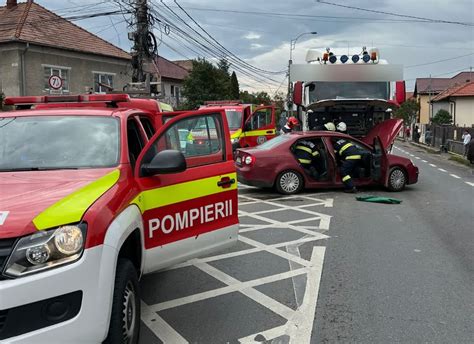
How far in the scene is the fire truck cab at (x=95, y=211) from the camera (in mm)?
2602

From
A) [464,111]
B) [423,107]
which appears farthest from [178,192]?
[423,107]

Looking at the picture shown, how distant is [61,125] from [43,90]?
27.2 m

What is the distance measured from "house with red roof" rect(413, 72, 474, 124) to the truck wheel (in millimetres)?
77115

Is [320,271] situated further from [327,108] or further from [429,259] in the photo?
[327,108]

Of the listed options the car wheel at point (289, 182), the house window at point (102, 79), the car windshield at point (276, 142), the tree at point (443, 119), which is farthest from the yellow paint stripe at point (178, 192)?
the tree at point (443, 119)

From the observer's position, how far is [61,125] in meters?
4.21

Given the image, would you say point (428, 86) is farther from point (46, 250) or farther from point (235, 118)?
point (46, 250)

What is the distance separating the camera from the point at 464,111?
5456cm

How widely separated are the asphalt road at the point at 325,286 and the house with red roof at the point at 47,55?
21.2 metres

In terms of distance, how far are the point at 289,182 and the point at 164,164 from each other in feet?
25.3

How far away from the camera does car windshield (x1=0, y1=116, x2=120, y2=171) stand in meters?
3.84

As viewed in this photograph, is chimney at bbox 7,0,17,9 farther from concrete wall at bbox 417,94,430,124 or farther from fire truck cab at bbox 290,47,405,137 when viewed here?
concrete wall at bbox 417,94,430,124

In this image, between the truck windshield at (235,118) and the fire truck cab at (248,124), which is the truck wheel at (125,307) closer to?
the fire truck cab at (248,124)

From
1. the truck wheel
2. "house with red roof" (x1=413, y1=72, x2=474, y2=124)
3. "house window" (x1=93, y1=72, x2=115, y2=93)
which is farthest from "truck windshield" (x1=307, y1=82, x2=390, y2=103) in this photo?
"house with red roof" (x1=413, y1=72, x2=474, y2=124)
